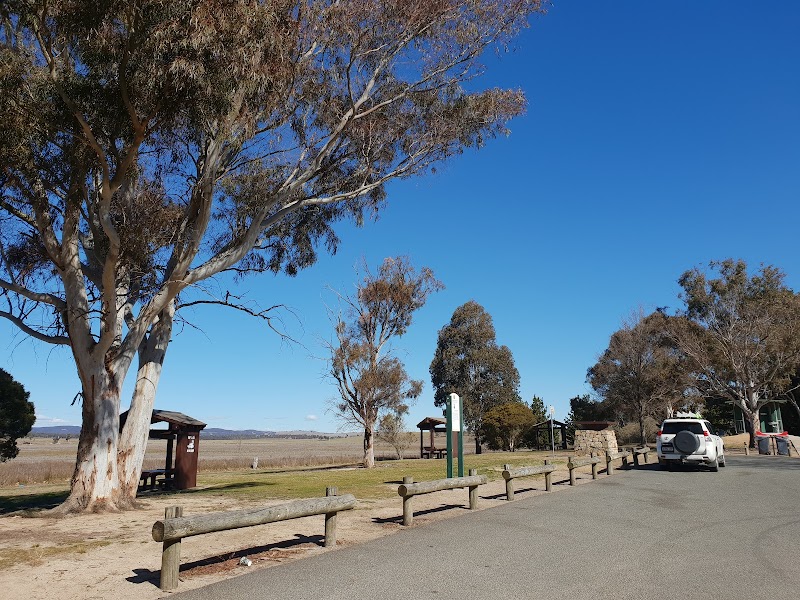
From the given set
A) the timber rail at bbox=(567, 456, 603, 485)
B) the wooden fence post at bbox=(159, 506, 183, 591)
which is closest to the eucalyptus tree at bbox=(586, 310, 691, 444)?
the timber rail at bbox=(567, 456, 603, 485)

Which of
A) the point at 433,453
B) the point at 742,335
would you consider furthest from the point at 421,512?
the point at 742,335

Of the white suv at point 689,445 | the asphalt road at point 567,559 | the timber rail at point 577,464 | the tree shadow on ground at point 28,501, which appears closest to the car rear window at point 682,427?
the white suv at point 689,445

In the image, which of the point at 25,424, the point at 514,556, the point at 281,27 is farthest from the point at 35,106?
the point at 25,424

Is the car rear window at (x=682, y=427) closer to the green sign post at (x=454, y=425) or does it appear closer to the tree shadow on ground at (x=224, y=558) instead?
the green sign post at (x=454, y=425)

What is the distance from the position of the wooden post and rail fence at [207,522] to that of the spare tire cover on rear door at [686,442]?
52.8 ft

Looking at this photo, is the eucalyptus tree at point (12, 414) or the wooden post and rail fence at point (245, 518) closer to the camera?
the wooden post and rail fence at point (245, 518)

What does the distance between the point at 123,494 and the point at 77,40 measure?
8914mm

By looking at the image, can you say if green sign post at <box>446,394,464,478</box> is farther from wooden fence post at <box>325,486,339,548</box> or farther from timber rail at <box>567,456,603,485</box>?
wooden fence post at <box>325,486,339,548</box>

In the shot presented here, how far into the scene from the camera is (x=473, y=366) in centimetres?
5031

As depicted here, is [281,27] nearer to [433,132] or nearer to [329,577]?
[433,132]

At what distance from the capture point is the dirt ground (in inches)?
245

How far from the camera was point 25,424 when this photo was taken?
20.2 m

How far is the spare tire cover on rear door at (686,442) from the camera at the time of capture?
2011 centimetres

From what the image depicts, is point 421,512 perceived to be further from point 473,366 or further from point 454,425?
point 473,366
